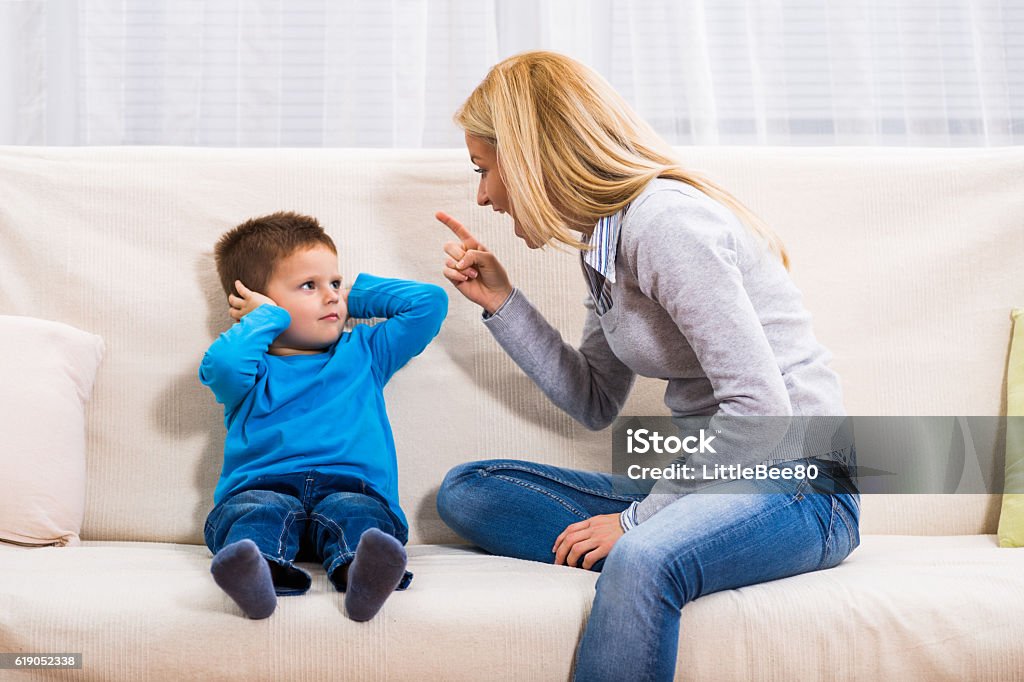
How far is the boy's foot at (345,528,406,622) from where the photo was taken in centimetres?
95

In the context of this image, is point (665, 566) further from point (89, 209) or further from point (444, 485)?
point (89, 209)

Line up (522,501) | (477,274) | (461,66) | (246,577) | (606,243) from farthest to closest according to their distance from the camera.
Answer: (461,66) < (477,274) < (522,501) < (606,243) < (246,577)

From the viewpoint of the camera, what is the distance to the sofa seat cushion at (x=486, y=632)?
99 cm

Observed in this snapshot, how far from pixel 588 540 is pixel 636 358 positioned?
26cm

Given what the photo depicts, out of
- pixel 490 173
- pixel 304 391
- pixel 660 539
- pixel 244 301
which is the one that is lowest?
pixel 660 539

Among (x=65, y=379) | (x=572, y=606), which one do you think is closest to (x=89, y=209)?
(x=65, y=379)

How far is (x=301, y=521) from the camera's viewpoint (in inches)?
47.6

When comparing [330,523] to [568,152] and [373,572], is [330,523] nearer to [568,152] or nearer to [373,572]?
[373,572]

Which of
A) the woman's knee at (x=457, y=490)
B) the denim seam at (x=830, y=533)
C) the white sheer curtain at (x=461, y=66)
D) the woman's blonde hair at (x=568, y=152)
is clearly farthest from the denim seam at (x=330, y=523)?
the white sheer curtain at (x=461, y=66)

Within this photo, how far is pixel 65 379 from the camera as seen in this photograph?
4.52 feet

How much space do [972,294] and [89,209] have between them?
154 centimetres

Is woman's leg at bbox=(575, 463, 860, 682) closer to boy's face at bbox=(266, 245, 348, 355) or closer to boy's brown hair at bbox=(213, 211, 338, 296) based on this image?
boy's face at bbox=(266, 245, 348, 355)

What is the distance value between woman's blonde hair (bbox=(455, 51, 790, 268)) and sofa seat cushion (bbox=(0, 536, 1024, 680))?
1.55 feet

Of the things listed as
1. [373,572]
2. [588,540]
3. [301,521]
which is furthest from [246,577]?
[588,540]
